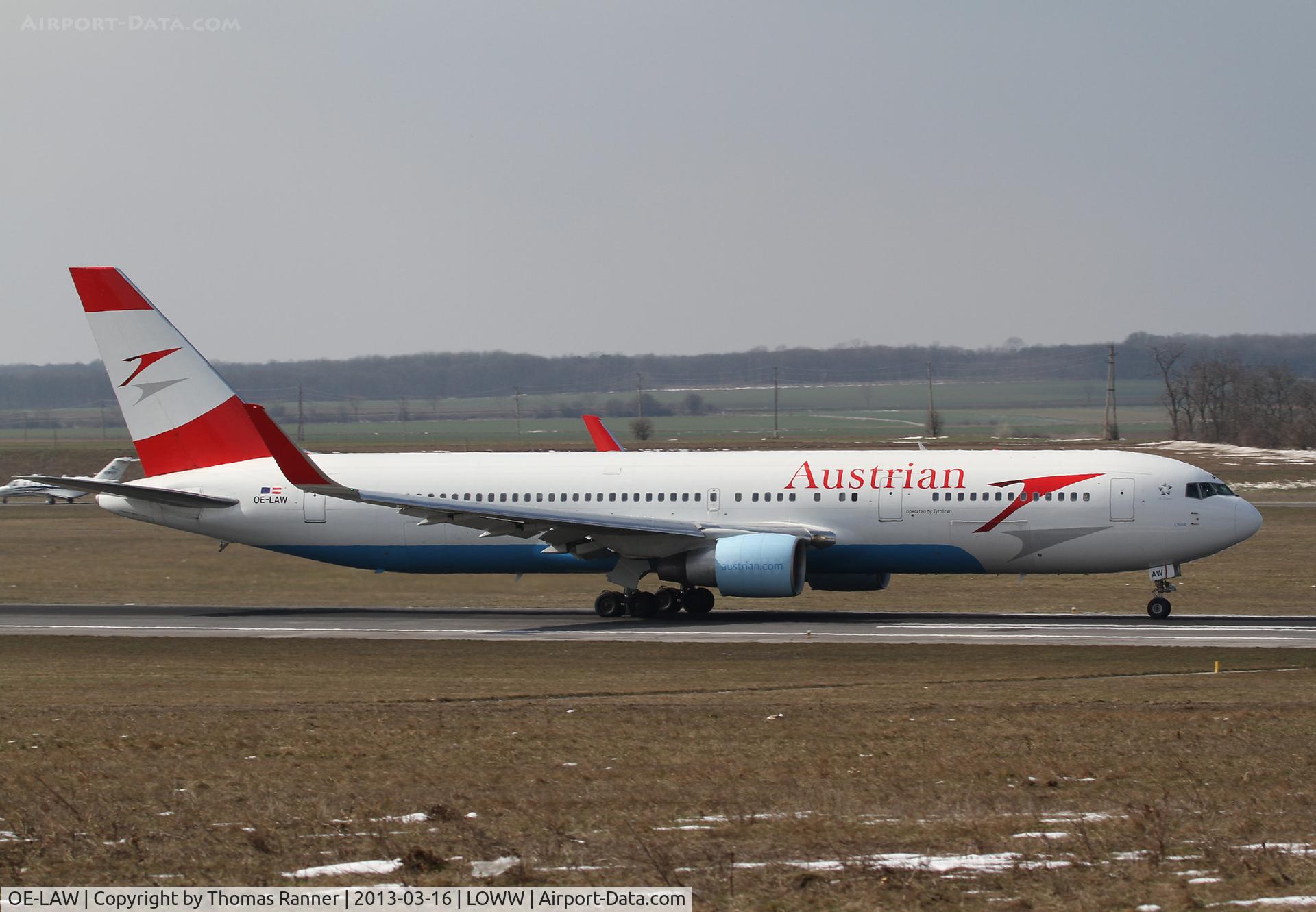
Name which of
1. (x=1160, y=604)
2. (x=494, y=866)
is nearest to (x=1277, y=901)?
(x=494, y=866)

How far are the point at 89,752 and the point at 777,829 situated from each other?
8.14 meters

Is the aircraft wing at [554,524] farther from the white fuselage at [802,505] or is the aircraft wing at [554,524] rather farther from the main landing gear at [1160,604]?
the main landing gear at [1160,604]

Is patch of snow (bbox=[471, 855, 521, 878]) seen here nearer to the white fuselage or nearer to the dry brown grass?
the dry brown grass

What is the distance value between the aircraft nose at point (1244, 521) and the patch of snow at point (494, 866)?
2767cm

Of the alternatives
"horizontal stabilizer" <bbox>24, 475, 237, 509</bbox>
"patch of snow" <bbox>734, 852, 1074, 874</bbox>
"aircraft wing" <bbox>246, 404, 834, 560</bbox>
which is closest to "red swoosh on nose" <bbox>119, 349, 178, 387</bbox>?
"horizontal stabilizer" <bbox>24, 475, 237, 509</bbox>

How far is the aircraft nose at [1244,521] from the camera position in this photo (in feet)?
113

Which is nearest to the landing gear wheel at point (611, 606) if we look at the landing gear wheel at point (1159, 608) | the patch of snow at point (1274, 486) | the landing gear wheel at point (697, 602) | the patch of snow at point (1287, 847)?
the landing gear wheel at point (697, 602)

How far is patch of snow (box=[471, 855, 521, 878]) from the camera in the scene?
34.1 ft

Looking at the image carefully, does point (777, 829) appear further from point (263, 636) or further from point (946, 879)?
point (263, 636)

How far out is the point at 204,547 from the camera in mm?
47750

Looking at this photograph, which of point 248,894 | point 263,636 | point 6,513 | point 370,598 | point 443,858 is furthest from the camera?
point 6,513

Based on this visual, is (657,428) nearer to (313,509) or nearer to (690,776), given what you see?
(313,509)

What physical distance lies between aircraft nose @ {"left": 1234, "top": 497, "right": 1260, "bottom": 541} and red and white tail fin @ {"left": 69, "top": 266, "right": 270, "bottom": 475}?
2476 centimetres

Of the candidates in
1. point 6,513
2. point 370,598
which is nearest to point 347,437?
point 6,513
